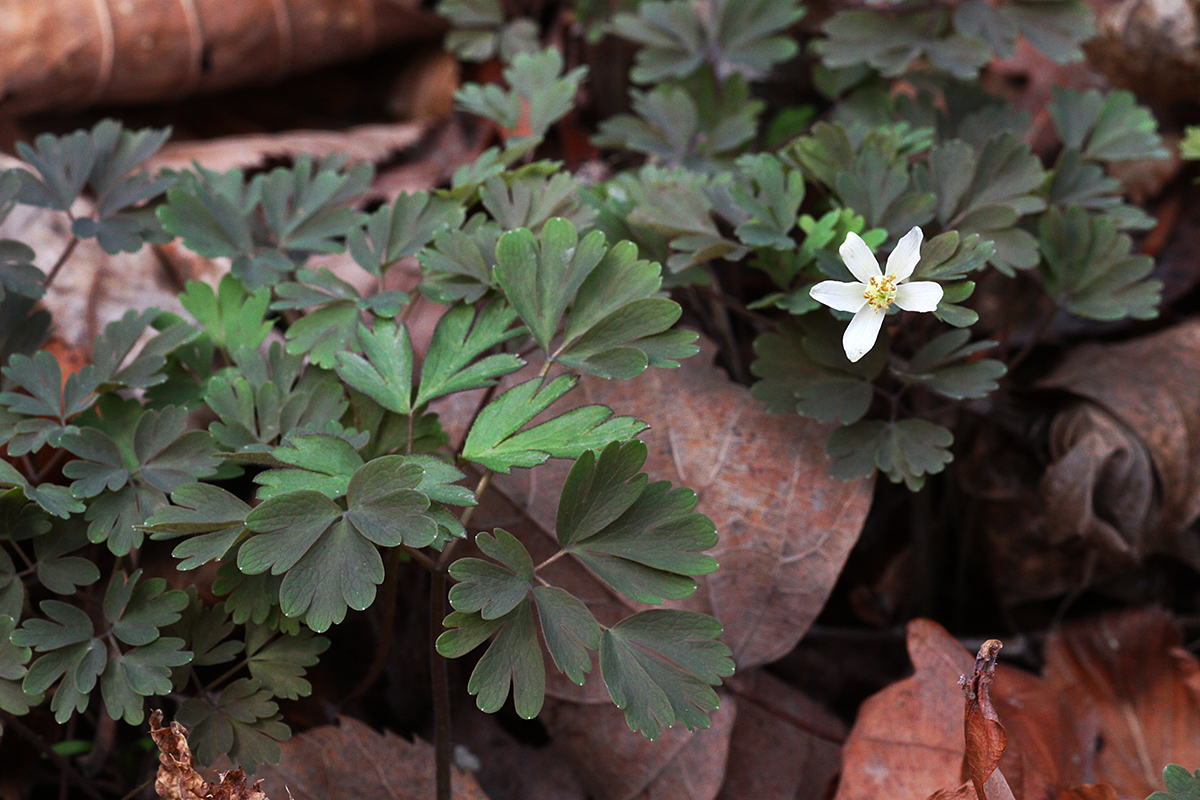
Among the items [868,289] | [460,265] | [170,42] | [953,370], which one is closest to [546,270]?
[460,265]

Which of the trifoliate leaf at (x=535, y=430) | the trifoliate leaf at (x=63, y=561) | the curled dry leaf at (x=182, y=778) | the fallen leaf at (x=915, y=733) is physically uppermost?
the trifoliate leaf at (x=535, y=430)

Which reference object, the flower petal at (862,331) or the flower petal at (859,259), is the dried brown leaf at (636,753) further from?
the flower petal at (859,259)

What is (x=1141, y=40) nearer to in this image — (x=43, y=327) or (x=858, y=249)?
(x=858, y=249)

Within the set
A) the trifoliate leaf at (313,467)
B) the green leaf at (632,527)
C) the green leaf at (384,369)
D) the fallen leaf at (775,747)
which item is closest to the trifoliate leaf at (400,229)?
the green leaf at (384,369)

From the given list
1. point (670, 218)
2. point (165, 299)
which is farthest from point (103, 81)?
point (670, 218)

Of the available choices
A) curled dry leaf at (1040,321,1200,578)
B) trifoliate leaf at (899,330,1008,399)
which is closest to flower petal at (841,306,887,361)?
trifoliate leaf at (899,330,1008,399)
